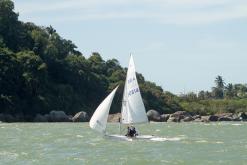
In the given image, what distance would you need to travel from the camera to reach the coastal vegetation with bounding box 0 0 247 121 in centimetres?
12662

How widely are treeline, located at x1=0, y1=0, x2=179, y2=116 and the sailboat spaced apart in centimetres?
7054

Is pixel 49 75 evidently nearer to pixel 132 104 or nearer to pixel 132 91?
pixel 132 91

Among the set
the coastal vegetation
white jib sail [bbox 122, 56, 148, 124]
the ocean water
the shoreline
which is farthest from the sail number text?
the coastal vegetation

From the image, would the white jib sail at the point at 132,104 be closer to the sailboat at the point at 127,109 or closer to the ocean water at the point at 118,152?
the sailboat at the point at 127,109

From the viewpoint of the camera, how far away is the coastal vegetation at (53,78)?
126625 mm

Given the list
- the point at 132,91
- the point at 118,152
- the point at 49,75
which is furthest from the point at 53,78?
the point at 118,152

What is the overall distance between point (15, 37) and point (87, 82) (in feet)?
56.6

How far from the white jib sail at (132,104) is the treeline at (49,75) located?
7045 cm

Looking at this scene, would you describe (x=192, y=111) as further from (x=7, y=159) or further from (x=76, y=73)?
(x=7, y=159)

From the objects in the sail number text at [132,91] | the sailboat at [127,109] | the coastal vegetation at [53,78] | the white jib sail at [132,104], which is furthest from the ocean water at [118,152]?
the coastal vegetation at [53,78]

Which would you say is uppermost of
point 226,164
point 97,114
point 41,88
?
point 41,88

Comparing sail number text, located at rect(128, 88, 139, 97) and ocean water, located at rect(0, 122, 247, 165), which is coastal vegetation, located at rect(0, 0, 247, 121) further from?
sail number text, located at rect(128, 88, 139, 97)

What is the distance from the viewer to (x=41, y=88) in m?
130

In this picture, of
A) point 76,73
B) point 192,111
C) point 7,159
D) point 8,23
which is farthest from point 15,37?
point 7,159
